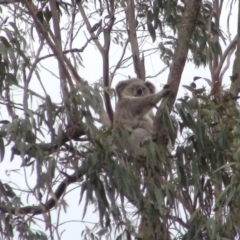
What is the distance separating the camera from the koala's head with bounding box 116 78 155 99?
6389 mm

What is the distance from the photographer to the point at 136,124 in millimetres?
6188

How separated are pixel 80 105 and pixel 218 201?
3.07 feet

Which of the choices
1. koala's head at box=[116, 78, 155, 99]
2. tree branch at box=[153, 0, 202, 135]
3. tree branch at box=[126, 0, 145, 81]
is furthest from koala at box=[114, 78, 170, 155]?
tree branch at box=[153, 0, 202, 135]

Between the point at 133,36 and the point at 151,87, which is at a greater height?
the point at 133,36

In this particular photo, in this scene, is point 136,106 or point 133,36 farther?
point 133,36

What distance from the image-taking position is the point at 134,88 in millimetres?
6418

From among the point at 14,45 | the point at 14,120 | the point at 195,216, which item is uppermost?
the point at 14,45

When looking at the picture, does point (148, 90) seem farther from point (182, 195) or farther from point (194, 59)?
point (182, 195)

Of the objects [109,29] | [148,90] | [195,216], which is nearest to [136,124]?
[148,90]

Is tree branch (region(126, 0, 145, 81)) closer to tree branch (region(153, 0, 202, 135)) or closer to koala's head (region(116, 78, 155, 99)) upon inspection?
koala's head (region(116, 78, 155, 99))

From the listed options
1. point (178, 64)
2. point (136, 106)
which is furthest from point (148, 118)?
point (178, 64)

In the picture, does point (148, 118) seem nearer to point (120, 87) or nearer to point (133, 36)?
point (120, 87)

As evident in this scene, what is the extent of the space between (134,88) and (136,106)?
298 millimetres

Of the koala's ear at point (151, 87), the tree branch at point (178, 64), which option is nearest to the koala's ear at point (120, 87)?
the koala's ear at point (151, 87)
